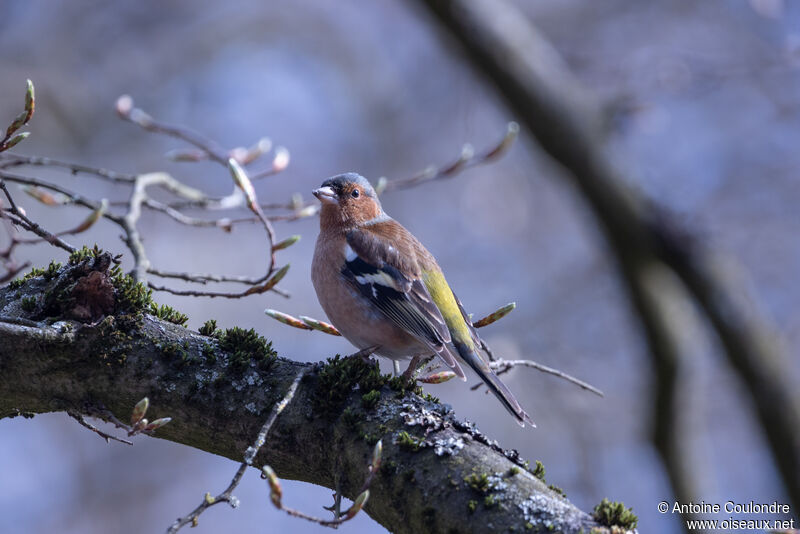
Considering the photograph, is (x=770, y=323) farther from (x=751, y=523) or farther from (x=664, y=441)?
(x=751, y=523)

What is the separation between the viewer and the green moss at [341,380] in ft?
8.97

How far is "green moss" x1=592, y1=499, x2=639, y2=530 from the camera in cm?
225

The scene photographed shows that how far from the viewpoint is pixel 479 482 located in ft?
7.64

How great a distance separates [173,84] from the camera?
11742 mm

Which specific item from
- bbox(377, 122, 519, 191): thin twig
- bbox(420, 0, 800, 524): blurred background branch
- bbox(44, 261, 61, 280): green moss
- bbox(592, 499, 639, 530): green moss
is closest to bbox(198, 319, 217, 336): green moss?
bbox(44, 261, 61, 280): green moss

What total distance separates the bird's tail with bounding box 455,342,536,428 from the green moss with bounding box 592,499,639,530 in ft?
4.14

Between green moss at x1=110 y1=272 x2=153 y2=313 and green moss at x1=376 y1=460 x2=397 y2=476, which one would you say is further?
A: green moss at x1=110 y1=272 x2=153 y2=313

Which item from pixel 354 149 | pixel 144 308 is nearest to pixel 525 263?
pixel 354 149

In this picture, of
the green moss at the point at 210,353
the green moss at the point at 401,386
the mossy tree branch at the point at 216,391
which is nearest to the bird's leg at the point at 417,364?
the green moss at the point at 401,386

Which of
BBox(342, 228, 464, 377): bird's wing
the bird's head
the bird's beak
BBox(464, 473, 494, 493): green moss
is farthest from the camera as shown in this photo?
the bird's head

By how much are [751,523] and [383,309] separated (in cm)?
262

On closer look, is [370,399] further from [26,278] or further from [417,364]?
[26,278]

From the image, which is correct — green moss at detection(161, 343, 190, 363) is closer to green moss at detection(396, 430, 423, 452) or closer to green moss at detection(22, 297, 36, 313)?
green moss at detection(22, 297, 36, 313)

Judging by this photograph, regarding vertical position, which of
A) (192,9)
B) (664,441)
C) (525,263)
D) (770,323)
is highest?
(192,9)
